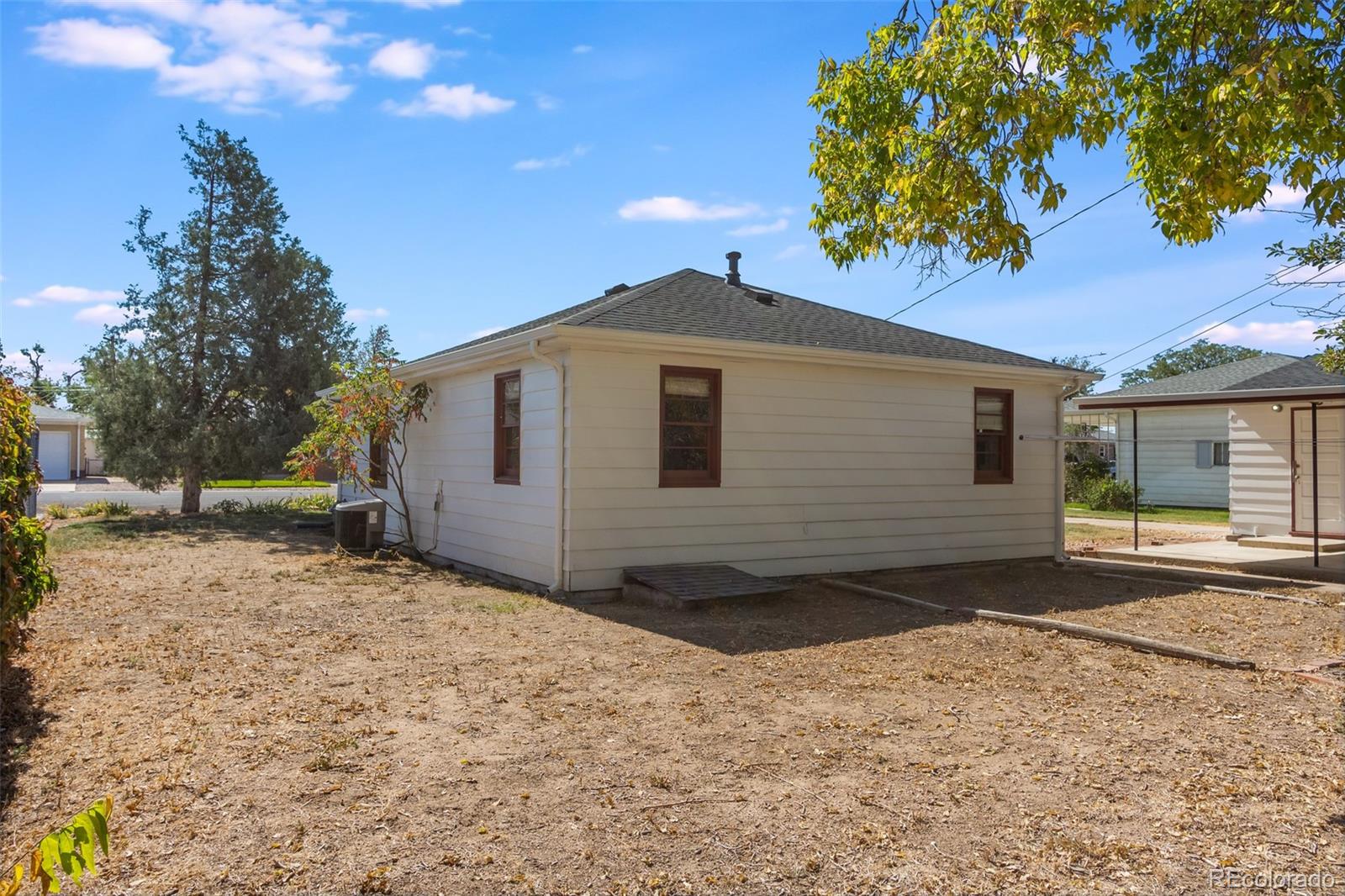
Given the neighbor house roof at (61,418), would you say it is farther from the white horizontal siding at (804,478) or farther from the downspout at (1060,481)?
the downspout at (1060,481)

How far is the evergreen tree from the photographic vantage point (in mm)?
18734

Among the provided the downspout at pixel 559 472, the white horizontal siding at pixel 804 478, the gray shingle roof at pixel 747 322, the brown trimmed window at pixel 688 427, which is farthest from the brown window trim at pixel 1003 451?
the downspout at pixel 559 472

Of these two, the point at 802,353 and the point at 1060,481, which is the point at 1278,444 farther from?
the point at 802,353

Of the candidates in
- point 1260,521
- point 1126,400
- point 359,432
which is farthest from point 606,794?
point 1260,521

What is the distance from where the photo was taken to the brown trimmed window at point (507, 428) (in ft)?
33.4

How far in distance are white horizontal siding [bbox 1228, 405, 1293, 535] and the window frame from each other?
10735 mm

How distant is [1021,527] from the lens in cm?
1225

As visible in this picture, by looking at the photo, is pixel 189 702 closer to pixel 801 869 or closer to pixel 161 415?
pixel 801 869

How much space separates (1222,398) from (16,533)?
15369mm

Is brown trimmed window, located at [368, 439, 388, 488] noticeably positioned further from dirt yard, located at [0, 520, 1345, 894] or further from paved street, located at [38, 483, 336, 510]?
paved street, located at [38, 483, 336, 510]

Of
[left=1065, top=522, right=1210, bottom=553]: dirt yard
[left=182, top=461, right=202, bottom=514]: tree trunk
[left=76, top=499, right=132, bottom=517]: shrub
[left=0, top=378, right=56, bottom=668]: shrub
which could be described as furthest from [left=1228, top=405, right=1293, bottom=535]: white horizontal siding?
[left=76, top=499, right=132, bottom=517]: shrub

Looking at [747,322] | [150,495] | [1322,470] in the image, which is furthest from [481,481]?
[150,495]

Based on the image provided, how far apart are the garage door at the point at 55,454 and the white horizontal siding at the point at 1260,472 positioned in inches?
1568

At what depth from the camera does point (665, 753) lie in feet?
14.3
